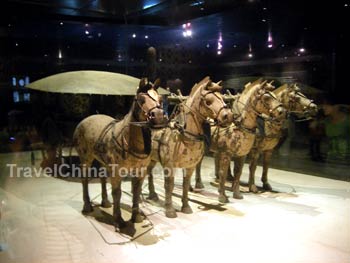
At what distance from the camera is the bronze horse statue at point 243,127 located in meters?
5.44

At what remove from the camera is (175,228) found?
4352 millimetres

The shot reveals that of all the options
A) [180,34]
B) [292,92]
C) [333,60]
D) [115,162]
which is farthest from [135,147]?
[333,60]

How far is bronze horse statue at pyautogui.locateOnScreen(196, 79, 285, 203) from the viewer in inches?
214

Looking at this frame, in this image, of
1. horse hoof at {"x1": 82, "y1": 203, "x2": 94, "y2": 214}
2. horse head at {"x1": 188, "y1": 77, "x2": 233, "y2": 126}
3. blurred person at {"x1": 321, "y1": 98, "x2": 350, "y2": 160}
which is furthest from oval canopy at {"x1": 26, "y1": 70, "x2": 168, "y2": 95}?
blurred person at {"x1": 321, "y1": 98, "x2": 350, "y2": 160}

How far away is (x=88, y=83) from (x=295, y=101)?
3.42 metres

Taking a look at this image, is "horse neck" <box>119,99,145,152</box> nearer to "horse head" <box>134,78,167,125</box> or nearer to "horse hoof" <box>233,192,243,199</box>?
"horse head" <box>134,78,167,125</box>

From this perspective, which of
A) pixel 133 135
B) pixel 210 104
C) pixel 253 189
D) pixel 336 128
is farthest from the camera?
pixel 336 128

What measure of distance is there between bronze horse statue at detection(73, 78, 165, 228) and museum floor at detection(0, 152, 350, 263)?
501mm

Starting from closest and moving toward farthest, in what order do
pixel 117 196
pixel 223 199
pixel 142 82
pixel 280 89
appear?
pixel 142 82, pixel 117 196, pixel 223 199, pixel 280 89

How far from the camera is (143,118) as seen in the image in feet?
12.5

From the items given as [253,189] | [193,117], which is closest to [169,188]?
[193,117]

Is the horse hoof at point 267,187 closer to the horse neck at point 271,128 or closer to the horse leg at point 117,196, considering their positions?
the horse neck at point 271,128

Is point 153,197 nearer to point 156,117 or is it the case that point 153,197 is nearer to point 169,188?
point 169,188

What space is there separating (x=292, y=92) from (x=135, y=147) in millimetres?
3326
